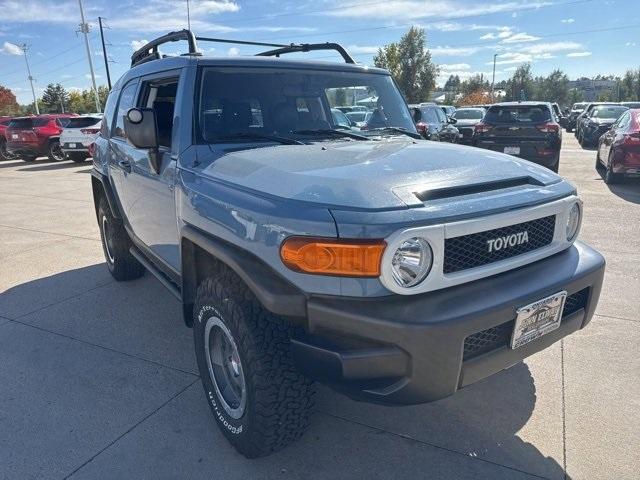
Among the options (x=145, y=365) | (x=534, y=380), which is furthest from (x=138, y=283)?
(x=534, y=380)

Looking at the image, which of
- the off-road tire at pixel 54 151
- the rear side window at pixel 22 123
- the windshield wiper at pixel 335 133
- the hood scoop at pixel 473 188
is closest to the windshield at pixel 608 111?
the windshield wiper at pixel 335 133

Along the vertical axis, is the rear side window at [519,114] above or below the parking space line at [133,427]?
above

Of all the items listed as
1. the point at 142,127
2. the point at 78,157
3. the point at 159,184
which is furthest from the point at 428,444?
the point at 78,157

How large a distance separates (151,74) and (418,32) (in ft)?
166

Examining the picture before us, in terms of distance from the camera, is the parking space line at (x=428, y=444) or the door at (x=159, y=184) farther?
the door at (x=159, y=184)

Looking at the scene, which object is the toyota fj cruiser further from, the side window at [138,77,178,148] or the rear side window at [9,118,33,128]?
the rear side window at [9,118,33,128]

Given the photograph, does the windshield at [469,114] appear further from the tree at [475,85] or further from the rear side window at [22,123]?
the tree at [475,85]

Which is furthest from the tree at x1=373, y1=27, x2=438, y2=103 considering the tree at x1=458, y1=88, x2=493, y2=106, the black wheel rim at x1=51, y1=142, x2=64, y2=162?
the black wheel rim at x1=51, y1=142, x2=64, y2=162

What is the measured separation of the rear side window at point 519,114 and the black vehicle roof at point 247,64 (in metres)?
7.57

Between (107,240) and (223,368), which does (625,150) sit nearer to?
(107,240)

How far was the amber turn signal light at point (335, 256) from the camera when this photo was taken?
1.81 m

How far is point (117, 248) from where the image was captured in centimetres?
472

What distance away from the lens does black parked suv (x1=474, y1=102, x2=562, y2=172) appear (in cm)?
999

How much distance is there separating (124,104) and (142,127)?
159cm
